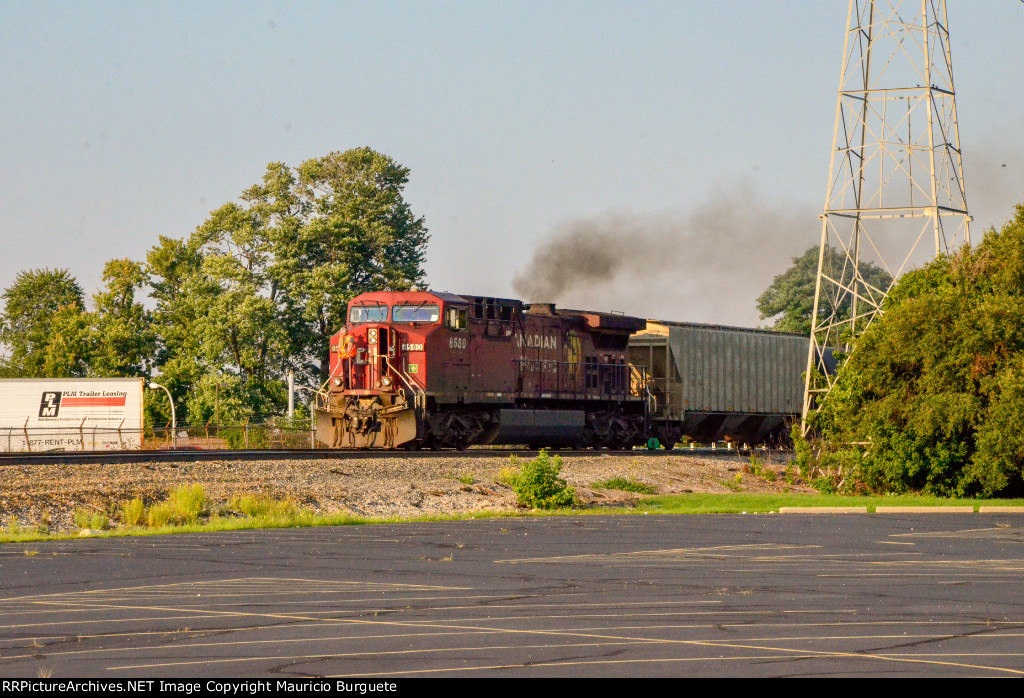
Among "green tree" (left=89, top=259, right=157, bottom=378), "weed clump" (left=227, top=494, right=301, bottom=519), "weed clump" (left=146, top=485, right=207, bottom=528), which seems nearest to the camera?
"weed clump" (left=146, top=485, right=207, bottom=528)

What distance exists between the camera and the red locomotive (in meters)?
34.8

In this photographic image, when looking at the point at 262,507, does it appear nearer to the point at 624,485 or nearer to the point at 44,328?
the point at 624,485

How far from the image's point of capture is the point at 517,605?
11.7m

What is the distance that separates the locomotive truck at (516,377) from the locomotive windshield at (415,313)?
0.03 metres

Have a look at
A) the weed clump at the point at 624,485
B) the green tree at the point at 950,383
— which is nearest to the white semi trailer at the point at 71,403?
the weed clump at the point at 624,485

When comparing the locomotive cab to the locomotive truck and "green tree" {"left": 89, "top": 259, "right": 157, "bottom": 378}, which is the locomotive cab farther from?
"green tree" {"left": 89, "top": 259, "right": 157, "bottom": 378}

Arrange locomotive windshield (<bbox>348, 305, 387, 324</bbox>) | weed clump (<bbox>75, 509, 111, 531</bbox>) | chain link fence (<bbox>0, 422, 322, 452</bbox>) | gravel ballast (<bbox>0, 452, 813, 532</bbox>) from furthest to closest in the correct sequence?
chain link fence (<bbox>0, 422, 322, 452</bbox>)
locomotive windshield (<bbox>348, 305, 387, 324</bbox>)
gravel ballast (<bbox>0, 452, 813, 532</bbox>)
weed clump (<bbox>75, 509, 111, 531</bbox>)

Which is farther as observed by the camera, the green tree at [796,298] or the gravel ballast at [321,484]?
the green tree at [796,298]

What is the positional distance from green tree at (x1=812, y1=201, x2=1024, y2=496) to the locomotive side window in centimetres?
1106

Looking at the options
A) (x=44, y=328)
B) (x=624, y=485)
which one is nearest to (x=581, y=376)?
(x=624, y=485)

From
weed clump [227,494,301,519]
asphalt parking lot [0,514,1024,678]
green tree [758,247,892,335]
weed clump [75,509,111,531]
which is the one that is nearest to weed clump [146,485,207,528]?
weed clump [227,494,301,519]

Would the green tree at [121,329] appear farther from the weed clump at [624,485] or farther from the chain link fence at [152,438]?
the weed clump at [624,485]

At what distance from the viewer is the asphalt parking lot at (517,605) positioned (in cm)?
857

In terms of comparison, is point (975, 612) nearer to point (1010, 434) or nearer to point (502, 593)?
point (502, 593)
